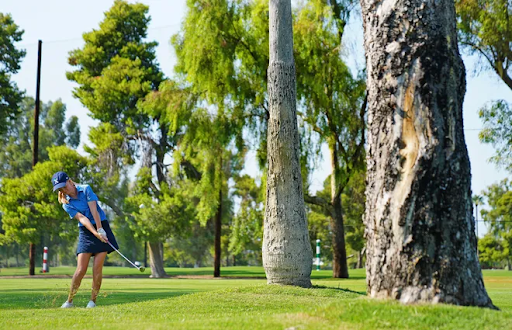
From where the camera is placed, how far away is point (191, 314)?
26.2 ft

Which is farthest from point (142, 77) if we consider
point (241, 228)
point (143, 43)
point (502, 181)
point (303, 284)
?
point (502, 181)

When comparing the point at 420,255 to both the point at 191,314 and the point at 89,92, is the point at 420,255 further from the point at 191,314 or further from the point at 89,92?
the point at 89,92

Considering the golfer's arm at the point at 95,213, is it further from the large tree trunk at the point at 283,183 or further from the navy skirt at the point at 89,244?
the large tree trunk at the point at 283,183

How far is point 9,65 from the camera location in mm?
40312

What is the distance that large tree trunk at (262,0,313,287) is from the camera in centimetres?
1284

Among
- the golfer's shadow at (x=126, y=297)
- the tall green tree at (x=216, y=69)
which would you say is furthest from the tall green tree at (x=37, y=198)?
the golfer's shadow at (x=126, y=297)

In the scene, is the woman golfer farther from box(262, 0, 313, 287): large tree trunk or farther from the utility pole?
the utility pole

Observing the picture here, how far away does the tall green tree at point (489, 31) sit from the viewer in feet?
84.3

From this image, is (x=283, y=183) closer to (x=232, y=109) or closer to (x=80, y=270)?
(x=80, y=270)

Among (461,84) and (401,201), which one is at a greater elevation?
(461,84)

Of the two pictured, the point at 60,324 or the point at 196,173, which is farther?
the point at 196,173

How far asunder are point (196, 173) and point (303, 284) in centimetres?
2205

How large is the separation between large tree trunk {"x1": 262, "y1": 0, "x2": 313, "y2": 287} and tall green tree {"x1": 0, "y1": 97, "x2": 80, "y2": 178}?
50275mm

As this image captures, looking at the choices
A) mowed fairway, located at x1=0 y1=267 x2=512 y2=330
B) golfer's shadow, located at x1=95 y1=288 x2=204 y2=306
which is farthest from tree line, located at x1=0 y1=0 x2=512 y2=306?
golfer's shadow, located at x1=95 y1=288 x2=204 y2=306
